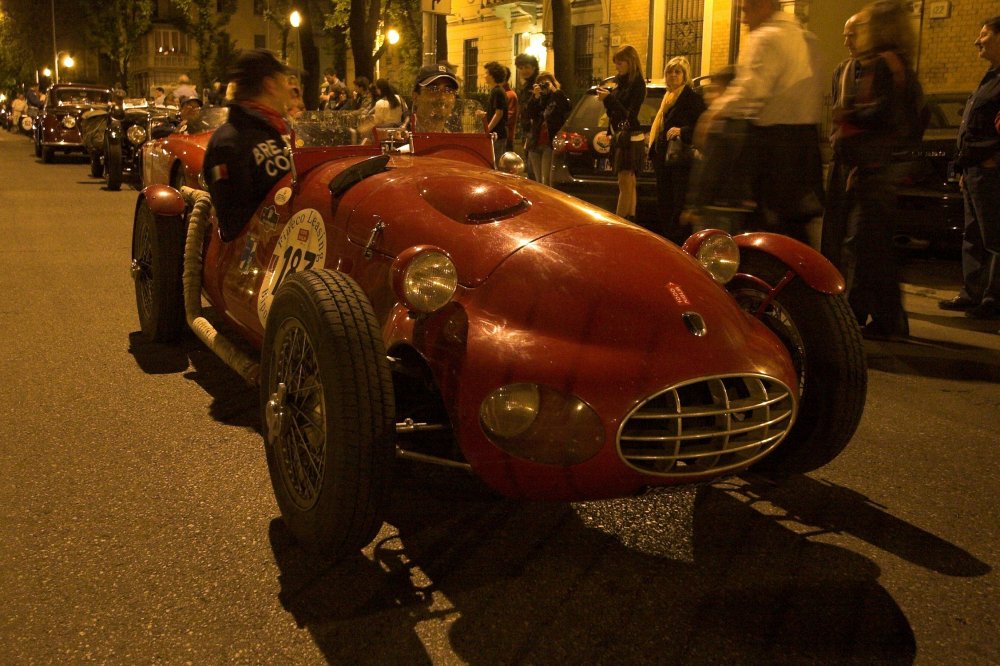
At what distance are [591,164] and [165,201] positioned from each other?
18.2ft

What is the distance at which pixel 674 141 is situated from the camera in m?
7.88

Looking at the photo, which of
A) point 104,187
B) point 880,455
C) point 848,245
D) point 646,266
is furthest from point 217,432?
point 104,187

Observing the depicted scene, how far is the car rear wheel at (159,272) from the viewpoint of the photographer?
5.26m

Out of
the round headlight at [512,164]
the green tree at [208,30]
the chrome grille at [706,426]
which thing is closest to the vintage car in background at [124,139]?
the round headlight at [512,164]

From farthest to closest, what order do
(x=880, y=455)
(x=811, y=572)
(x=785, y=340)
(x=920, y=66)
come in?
(x=920, y=66) → (x=880, y=455) → (x=785, y=340) → (x=811, y=572)

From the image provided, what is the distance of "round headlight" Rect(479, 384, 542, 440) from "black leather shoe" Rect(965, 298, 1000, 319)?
204 inches

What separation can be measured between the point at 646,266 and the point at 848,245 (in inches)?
131

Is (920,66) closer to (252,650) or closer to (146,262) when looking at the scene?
(146,262)

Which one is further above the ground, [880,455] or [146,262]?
[146,262]

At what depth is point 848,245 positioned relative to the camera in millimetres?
5934

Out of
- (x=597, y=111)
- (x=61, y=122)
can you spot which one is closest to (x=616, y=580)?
(x=597, y=111)

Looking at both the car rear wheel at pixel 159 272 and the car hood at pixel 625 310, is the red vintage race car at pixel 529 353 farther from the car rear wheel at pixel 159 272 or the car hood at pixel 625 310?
the car rear wheel at pixel 159 272

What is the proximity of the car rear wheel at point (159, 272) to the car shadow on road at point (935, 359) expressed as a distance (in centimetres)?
378

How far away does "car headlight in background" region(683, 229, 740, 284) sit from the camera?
3.48 meters
